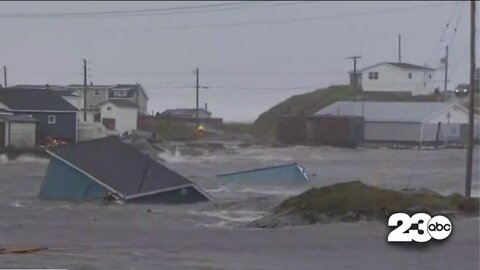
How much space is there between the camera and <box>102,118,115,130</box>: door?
76.3 feet

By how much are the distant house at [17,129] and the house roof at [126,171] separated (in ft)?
24.9

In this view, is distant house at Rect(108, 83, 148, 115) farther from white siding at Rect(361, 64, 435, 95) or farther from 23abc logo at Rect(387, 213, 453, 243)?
white siding at Rect(361, 64, 435, 95)

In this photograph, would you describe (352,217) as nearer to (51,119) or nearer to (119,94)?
(119,94)

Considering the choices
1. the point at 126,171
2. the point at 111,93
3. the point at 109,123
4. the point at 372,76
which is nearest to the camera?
the point at 111,93

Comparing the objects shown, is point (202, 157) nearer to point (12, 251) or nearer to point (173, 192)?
point (173, 192)

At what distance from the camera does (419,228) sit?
43.3ft

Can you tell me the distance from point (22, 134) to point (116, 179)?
13.6 metres

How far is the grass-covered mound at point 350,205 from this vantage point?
2567 cm

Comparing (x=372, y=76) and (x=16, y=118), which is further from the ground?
(x=372, y=76)

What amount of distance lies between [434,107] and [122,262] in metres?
57.4

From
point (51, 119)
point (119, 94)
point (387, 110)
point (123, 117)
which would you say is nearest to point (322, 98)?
point (387, 110)

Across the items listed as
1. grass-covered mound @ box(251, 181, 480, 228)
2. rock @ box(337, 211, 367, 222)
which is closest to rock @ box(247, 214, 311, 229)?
grass-covered mound @ box(251, 181, 480, 228)

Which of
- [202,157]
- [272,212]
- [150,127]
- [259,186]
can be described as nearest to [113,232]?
[150,127]

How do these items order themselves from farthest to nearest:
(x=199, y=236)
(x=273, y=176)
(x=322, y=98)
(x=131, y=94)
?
(x=322, y=98) < (x=273, y=176) < (x=199, y=236) < (x=131, y=94)
